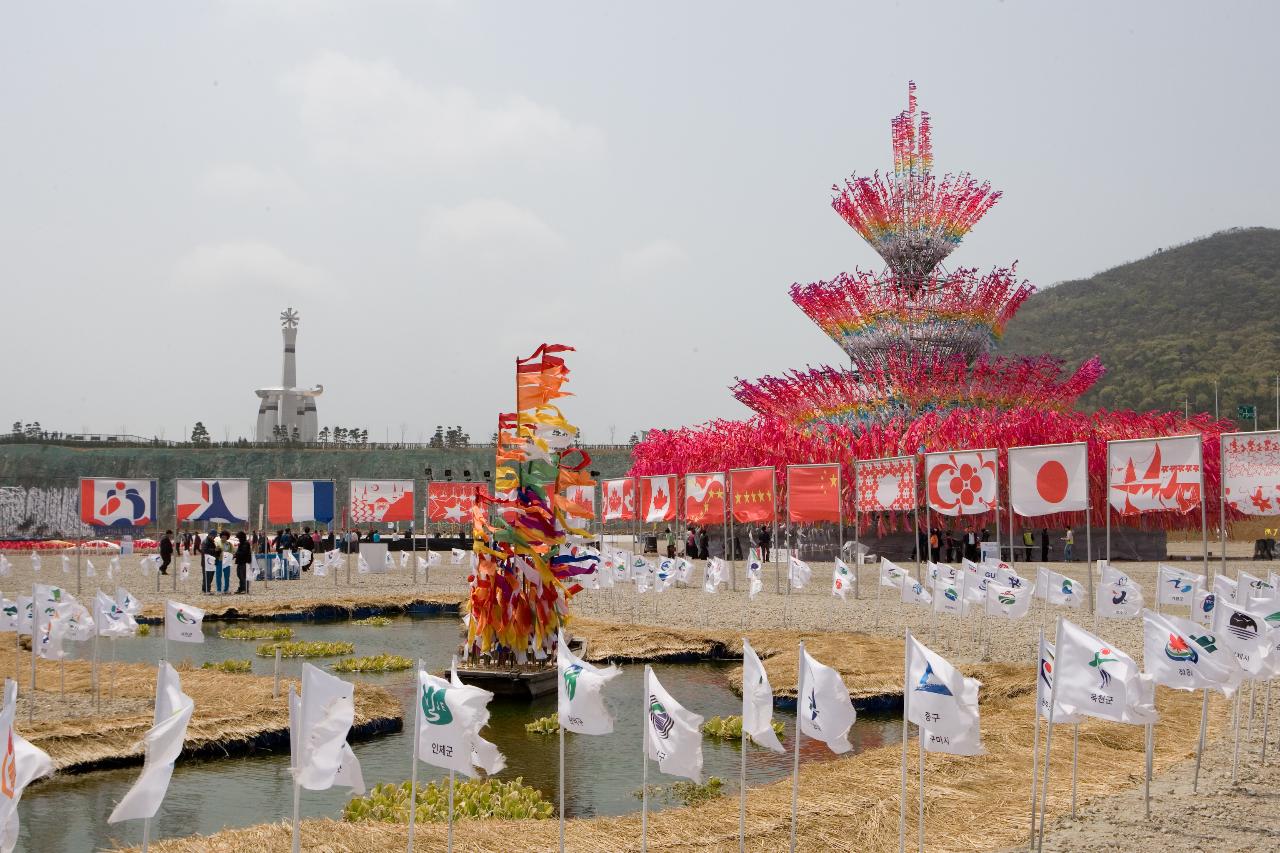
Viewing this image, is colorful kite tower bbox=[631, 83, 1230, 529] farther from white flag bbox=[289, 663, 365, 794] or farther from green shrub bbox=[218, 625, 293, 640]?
white flag bbox=[289, 663, 365, 794]

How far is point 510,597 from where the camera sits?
61.1ft

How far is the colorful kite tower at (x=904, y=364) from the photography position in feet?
160

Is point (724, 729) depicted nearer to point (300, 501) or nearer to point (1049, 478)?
point (1049, 478)

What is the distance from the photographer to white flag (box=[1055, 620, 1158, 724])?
956 centimetres

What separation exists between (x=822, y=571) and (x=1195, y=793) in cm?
2958

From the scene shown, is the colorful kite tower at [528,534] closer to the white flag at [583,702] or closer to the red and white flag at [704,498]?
the white flag at [583,702]

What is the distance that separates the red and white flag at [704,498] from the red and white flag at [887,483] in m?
4.85

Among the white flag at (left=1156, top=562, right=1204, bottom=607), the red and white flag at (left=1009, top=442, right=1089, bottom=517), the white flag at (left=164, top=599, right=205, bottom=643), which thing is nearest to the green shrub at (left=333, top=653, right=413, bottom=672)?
the white flag at (left=164, top=599, right=205, bottom=643)

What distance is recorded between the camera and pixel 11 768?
22.5ft

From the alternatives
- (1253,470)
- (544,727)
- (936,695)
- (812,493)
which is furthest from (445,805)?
(812,493)

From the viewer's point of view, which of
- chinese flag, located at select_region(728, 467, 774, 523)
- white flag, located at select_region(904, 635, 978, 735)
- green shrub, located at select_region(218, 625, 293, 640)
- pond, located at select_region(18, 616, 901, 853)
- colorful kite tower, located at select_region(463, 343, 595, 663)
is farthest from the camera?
chinese flag, located at select_region(728, 467, 774, 523)

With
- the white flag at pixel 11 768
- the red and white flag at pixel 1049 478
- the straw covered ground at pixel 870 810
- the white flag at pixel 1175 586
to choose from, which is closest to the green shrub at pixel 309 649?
the straw covered ground at pixel 870 810

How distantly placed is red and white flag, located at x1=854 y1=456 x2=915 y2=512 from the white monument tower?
9202 centimetres

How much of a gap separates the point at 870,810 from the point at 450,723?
4401mm
